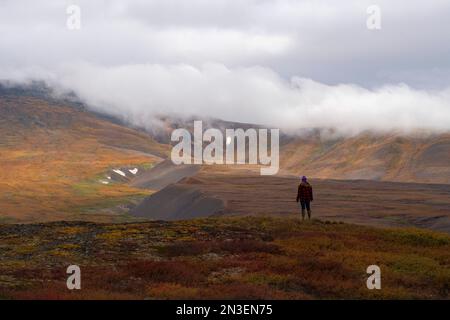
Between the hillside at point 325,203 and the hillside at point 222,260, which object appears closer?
the hillside at point 222,260

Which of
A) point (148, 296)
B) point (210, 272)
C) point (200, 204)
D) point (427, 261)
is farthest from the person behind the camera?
point (200, 204)

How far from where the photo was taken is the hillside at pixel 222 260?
2145 cm

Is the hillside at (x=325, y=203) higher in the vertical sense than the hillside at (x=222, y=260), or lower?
higher

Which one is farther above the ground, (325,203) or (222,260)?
(325,203)

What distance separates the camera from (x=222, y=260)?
27.6m

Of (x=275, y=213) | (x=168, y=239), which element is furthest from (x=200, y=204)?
(x=168, y=239)

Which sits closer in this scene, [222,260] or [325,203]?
[222,260]

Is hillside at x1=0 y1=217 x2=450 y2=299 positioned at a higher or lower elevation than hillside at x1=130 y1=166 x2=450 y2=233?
lower

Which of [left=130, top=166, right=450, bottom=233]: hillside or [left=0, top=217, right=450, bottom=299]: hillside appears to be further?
[left=130, top=166, right=450, bottom=233]: hillside

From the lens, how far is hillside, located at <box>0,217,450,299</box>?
21.5 meters

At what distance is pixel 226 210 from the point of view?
317 ft

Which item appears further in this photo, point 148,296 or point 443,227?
point 443,227
